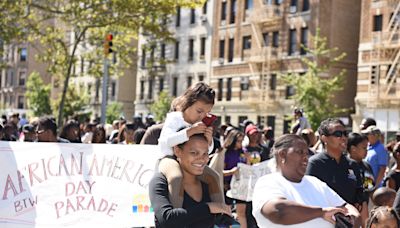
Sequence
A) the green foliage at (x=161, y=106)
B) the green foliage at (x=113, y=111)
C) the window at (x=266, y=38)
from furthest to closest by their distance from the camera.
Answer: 1. the green foliage at (x=113, y=111)
2. the green foliage at (x=161, y=106)
3. the window at (x=266, y=38)

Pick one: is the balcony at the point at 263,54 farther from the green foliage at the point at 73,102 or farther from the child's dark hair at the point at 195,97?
the child's dark hair at the point at 195,97

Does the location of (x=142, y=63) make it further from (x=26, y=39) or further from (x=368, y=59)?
(x=26, y=39)

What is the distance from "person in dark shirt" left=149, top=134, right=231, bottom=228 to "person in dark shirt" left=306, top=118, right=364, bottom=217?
1.69 metres

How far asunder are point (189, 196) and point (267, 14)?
35.3 m

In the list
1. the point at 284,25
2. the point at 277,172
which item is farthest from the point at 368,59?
the point at 277,172

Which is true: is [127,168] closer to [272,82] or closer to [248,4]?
[272,82]

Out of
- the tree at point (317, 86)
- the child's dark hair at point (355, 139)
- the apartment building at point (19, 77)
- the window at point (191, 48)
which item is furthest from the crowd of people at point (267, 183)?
the apartment building at point (19, 77)

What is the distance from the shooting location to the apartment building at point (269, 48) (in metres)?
36.7

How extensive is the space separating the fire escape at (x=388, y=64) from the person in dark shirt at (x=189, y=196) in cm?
2848

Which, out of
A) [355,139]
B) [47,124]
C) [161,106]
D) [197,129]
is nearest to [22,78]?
[161,106]

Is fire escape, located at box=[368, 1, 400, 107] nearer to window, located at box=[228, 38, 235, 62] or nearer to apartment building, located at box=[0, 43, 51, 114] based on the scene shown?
window, located at box=[228, 38, 235, 62]

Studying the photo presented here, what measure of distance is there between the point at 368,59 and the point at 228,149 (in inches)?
973

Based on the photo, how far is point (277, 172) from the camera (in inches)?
167

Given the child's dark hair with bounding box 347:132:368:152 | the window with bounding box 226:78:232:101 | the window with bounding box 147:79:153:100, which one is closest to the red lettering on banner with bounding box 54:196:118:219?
the child's dark hair with bounding box 347:132:368:152
